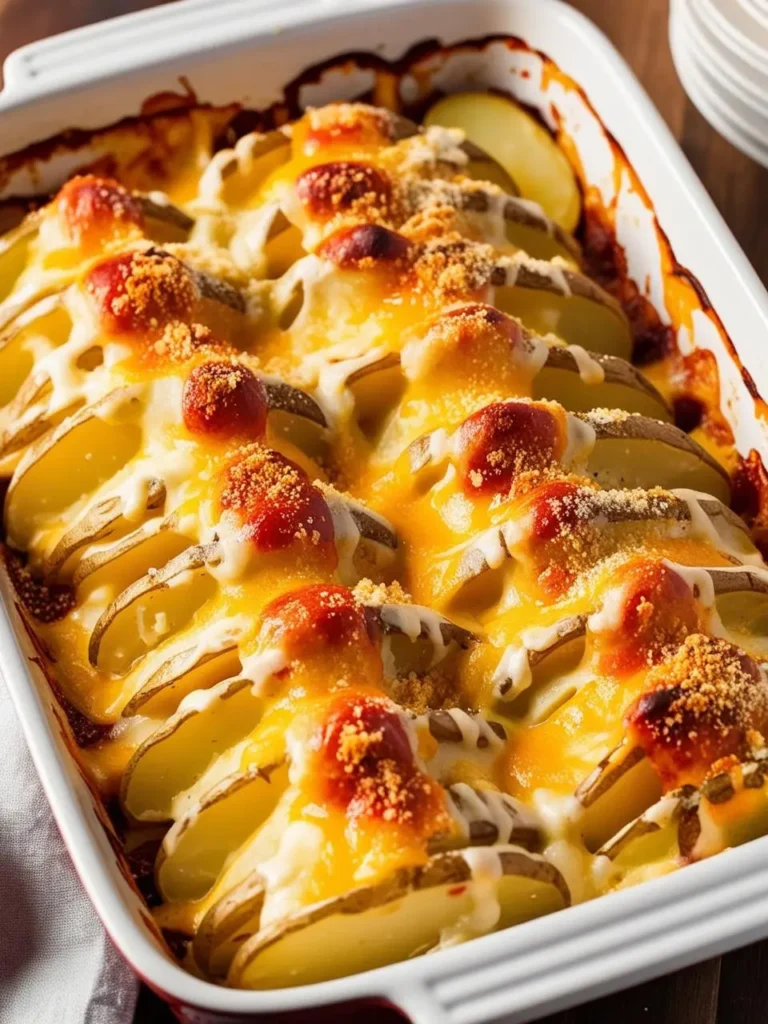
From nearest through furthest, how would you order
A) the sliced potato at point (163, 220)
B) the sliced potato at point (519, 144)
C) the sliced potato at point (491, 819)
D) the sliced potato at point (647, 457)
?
1. the sliced potato at point (491, 819)
2. the sliced potato at point (647, 457)
3. the sliced potato at point (163, 220)
4. the sliced potato at point (519, 144)

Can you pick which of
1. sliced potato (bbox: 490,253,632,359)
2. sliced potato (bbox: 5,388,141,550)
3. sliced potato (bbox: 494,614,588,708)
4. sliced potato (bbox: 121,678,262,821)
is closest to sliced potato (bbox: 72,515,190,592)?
sliced potato (bbox: 5,388,141,550)

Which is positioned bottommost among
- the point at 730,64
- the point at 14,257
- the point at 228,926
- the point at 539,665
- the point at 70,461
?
the point at 228,926

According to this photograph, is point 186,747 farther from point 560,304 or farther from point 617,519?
point 560,304

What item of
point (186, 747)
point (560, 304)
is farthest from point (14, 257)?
point (186, 747)

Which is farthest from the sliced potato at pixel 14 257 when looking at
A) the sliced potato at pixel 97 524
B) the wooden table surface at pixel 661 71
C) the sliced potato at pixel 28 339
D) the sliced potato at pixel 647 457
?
the sliced potato at pixel 647 457

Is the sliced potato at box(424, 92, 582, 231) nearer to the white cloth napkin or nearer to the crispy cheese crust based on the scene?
the crispy cheese crust

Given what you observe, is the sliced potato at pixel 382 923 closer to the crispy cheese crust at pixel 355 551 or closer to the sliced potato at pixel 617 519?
the crispy cheese crust at pixel 355 551

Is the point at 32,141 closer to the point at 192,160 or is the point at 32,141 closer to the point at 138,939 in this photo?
the point at 192,160
